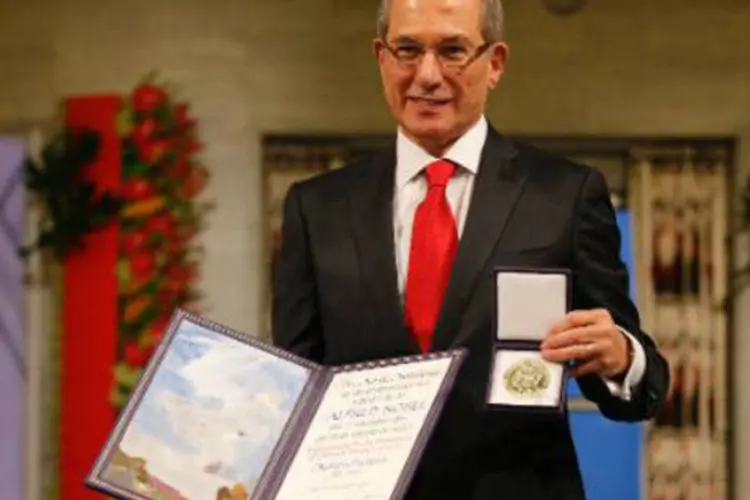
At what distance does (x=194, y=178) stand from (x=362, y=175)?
2990 millimetres

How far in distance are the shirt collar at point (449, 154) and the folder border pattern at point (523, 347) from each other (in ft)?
0.50

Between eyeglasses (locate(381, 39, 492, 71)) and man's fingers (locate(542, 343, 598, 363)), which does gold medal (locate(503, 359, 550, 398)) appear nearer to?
man's fingers (locate(542, 343, 598, 363))

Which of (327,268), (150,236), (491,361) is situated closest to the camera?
(491,361)

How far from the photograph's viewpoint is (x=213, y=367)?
4.38 feet

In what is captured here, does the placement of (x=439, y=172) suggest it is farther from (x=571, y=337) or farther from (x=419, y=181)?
(x=571, y=337)

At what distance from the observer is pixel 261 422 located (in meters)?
1.30

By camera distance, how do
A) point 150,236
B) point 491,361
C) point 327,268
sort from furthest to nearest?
point 150,236 → point 327,268 → point 491,361

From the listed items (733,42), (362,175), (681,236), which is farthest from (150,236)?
(362,175)

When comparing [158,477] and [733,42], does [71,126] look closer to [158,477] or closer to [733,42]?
[733,42]

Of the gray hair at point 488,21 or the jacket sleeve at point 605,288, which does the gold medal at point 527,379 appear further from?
the gray hair at point 488,21

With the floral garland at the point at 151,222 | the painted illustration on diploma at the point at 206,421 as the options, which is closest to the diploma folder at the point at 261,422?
the painted illustration on diploma at the point at 206,421

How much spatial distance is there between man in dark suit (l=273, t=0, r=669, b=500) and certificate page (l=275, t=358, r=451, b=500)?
0.20 feet

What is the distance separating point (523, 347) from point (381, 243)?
194 mm

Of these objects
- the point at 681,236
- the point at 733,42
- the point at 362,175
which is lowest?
the point at 681,236
